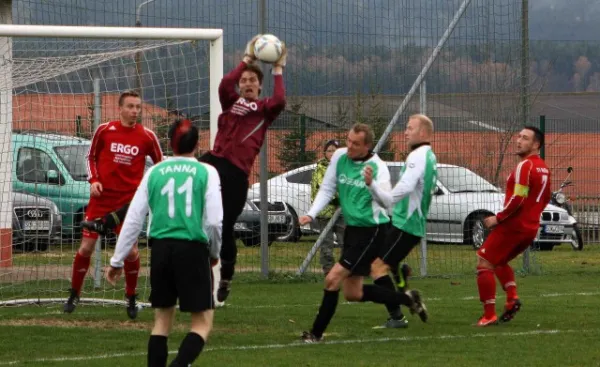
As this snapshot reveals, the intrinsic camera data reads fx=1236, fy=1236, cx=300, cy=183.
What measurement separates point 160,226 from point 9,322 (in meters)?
4.55

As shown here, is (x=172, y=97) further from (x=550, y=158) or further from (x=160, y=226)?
(x=550, y=158)

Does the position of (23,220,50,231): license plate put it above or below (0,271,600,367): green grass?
above

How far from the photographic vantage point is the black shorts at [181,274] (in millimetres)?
8141

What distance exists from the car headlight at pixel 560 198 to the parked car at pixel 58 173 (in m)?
10.1

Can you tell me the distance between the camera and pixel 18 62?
13.7m

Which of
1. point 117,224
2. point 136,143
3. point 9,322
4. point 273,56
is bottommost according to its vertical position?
point 9,322

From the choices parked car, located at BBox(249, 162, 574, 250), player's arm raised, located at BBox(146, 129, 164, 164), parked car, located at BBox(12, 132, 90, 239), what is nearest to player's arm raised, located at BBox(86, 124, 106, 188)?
player's arm raised, located at BBox(146, 129, 164, 164)

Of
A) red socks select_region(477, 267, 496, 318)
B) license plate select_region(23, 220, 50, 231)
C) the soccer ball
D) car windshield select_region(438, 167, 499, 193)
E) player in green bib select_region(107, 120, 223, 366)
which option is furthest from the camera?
car windshield select_region(438, 167, 499, 193)

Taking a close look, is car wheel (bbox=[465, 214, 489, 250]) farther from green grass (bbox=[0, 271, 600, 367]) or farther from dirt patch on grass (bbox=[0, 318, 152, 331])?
dirt patch on grass (bbox=[0, 318, 152, 331])

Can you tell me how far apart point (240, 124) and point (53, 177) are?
20.2 ft

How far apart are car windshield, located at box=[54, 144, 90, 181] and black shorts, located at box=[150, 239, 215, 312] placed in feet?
24.5

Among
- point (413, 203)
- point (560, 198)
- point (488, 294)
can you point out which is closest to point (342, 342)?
point (413, 203)

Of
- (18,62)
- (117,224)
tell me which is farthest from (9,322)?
(18,62)

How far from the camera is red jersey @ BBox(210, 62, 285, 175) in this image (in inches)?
422
